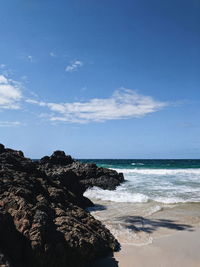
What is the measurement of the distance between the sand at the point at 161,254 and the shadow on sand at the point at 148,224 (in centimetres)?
95

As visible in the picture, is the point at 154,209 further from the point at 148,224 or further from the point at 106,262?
the point at 106,262

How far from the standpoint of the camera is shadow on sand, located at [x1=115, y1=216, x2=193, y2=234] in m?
7.54

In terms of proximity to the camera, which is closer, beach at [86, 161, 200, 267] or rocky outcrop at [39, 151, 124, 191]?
beach at [86, 161, 200, 267]

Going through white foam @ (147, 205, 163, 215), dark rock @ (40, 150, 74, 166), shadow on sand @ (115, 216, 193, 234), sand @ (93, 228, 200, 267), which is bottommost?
white foam @ (147, 205, 163, 215)

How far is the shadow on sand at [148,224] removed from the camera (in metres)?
7.54

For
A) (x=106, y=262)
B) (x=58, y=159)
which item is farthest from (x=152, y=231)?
(x=58, y=159)

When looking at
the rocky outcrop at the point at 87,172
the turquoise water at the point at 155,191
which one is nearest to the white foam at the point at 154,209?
the turquoise water at the point at 155,191

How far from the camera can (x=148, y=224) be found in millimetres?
8078

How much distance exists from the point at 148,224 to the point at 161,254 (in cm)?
263

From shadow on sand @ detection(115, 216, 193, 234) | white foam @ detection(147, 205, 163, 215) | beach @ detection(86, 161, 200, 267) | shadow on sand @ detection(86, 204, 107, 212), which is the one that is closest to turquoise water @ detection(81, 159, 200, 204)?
beach @ detection(86, 161, 200, 267)

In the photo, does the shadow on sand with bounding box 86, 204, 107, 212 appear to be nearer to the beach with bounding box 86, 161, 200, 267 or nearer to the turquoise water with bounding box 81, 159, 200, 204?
the beach with bounding box 86, 161, 200, 267

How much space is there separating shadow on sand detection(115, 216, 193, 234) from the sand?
945mm

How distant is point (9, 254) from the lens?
3893 mm

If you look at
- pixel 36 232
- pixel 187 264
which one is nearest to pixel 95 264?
pixel 36 232
